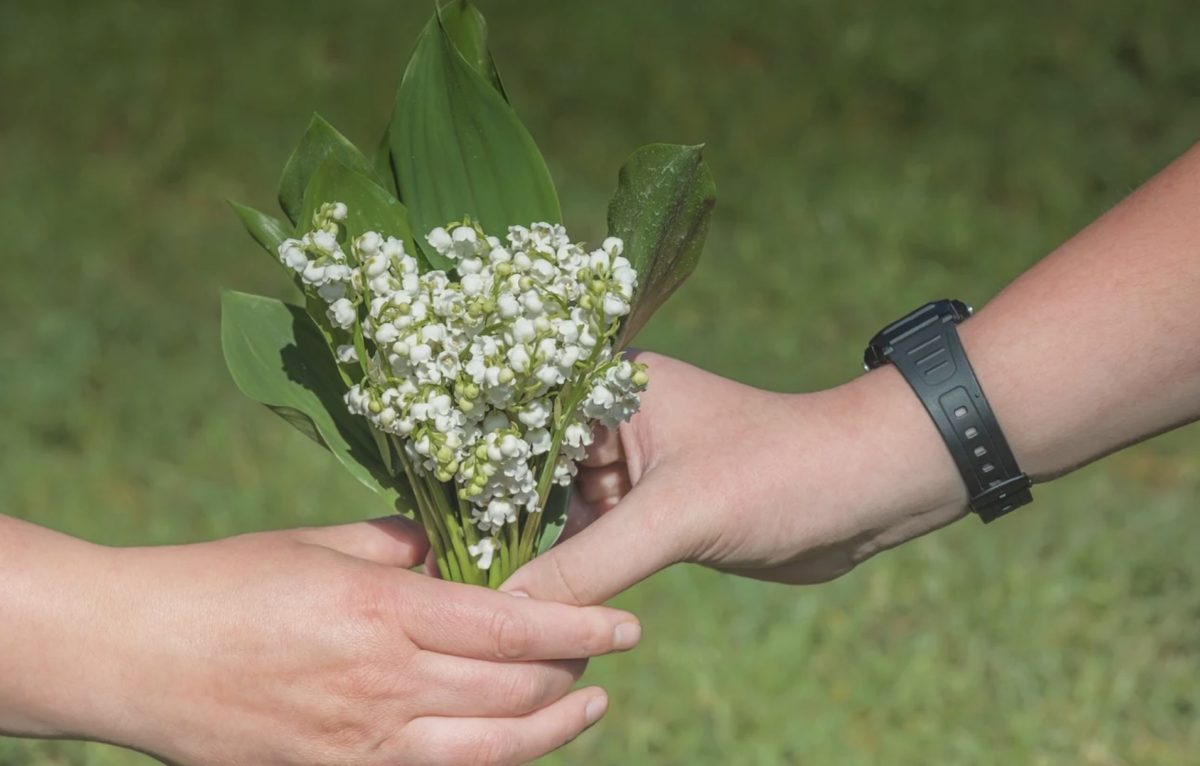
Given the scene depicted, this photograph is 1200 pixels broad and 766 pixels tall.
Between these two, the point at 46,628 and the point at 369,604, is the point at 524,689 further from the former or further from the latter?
the point at 46,628

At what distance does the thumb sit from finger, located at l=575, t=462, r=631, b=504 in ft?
0.48

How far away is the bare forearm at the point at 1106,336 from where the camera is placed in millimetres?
1250

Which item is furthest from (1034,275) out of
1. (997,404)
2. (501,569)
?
(501,569)

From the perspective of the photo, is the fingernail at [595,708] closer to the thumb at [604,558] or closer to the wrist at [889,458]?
the thumb at [604,558]

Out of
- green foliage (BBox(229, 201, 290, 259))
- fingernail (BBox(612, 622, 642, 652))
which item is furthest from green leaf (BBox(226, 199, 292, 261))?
fingernail (BBox(612, 622, 642, 652))

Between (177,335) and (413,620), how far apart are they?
2.13 m

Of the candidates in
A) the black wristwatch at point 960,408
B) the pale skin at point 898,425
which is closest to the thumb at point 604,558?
the pale skin at point 898,425

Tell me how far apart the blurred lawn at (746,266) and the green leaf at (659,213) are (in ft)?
3.52

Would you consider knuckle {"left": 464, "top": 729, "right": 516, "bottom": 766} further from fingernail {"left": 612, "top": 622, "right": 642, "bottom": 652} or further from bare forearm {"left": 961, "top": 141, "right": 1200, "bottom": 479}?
bare forearm {"left": 961, "top": 141, "right": 1200, "bottom": 479}

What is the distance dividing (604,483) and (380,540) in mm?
231

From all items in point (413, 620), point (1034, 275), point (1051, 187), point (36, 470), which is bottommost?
A: point (413, 620)

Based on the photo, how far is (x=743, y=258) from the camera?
331cm

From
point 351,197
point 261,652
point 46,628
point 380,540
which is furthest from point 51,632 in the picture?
point 351,197

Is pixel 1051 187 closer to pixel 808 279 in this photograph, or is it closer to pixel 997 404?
pixel 808 279
